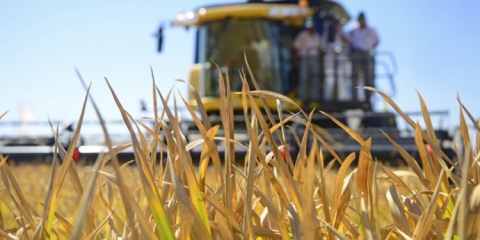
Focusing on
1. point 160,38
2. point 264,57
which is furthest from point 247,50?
point 160,38

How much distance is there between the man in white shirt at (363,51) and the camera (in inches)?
265

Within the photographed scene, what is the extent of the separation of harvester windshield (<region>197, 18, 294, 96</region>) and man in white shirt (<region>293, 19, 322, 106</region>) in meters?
0.21

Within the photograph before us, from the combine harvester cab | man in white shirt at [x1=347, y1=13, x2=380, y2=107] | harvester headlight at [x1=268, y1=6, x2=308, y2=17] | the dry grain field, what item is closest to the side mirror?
the combine harvester cab

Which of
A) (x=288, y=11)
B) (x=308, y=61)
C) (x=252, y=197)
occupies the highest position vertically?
(x=288, y=11)

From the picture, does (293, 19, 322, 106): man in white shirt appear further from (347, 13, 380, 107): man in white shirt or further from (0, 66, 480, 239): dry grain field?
(0, 66, 480, 239): dry grain field

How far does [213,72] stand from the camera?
22.3ft

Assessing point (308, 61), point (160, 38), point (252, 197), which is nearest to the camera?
point (252, 197)

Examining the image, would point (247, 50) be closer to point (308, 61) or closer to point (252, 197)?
point (308, 61)

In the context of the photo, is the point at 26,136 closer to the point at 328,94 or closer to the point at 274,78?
the point at 274,78

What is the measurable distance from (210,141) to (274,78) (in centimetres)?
643

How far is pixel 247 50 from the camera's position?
22.4ft

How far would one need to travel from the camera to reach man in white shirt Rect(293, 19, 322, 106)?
6.88 metres

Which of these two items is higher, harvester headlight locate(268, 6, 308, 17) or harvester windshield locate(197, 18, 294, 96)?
harvester headlight locate(268, 6, 308, 17)

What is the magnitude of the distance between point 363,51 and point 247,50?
59.0 inches
